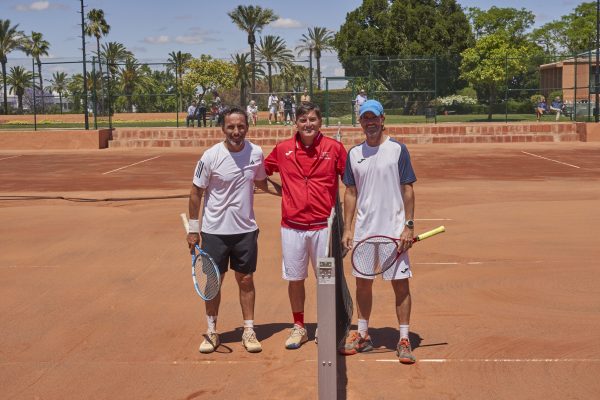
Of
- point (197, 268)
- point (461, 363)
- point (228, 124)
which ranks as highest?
point (228, 124)

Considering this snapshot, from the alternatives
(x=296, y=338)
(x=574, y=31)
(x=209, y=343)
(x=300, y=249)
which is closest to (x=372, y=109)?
(x=300, y=249)

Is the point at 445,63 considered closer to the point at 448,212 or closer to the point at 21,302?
the point at 448,212

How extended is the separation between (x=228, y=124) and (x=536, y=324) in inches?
118

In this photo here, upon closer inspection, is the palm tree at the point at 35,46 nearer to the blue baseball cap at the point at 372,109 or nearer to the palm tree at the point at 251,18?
the palm tree at the point at 251,18

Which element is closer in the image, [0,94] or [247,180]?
[247,180]

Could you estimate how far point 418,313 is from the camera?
705cm

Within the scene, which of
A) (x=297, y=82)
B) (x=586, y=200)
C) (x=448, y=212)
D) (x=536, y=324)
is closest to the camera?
(x=536, y=324)

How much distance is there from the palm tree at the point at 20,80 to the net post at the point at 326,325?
2986 cm

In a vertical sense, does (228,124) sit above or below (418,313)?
above

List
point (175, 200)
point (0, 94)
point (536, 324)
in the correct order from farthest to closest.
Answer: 1. point (0, 94)
2. point (175, 200)
3. point (536, 324)

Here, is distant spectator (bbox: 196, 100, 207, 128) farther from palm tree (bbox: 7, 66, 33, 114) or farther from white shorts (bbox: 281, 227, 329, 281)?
white shorts (bbox: 281, 227, 329, 281)

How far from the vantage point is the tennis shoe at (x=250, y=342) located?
19.8 ft

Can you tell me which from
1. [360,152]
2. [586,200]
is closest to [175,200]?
[586,200]

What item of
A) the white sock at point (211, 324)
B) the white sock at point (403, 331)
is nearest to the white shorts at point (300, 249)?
the white sock at point (211, 324)
